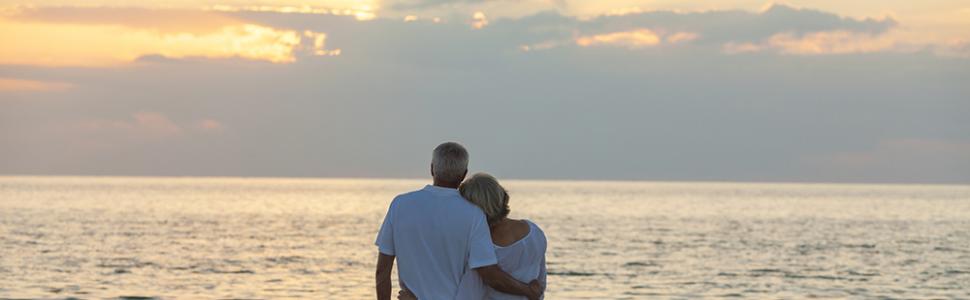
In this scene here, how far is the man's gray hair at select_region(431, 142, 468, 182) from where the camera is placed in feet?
22.7

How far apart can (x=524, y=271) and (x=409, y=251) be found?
649 millimetres

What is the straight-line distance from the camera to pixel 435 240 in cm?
694

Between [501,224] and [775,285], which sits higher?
[501,224]

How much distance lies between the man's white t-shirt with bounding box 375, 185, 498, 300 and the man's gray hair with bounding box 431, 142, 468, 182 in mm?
84

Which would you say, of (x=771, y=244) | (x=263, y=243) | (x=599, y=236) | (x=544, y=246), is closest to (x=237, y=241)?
(x=263, y=243)

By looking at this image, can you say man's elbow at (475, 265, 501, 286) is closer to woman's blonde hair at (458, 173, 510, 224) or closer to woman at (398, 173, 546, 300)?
woman at (398, 173, 546, 300)

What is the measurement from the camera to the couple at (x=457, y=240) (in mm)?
6871

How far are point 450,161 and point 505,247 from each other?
22.3 inches

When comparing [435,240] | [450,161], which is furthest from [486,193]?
[435,240]

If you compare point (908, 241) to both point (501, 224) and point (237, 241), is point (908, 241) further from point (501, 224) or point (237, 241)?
point (501, 224)

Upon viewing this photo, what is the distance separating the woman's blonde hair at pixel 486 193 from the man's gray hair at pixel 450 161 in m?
0.08

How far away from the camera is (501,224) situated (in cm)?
707

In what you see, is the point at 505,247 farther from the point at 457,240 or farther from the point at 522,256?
the point at 457,240

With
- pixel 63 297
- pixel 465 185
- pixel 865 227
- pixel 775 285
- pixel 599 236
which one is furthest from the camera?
pixel 865 227
